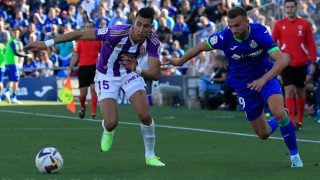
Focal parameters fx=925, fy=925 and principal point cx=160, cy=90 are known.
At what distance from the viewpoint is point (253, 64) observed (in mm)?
12203

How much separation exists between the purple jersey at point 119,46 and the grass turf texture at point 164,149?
1.30 meters

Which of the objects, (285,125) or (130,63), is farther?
(285,125)

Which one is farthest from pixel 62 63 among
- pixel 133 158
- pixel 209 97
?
pixel 133 158

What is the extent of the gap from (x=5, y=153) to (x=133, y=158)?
1.96 meters

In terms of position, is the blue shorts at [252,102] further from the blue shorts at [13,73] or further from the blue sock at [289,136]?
the blue shorts at [13,73]

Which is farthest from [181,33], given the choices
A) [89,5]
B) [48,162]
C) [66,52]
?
[48,162]

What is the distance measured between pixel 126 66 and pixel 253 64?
1720mm

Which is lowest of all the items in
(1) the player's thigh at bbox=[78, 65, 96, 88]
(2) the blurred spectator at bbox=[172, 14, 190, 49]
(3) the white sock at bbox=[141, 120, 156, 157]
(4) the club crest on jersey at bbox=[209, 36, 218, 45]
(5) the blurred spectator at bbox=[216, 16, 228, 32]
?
(2) the blurred spectator at bbox=[172, 14, 190, 49]

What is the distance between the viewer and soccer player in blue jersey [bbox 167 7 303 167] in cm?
1154

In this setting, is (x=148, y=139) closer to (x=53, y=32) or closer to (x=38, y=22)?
(x=53, y=32)

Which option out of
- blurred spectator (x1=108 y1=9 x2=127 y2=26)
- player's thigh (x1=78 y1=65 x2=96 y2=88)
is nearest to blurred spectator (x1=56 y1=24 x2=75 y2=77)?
blurred spectator (x1=108 y1=9 x2=127 y2=26)

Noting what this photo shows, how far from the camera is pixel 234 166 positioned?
11742mm

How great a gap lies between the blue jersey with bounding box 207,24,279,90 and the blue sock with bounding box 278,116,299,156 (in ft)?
2.57

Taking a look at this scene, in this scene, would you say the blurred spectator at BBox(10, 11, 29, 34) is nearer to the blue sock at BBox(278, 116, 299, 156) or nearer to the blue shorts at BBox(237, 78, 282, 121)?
the blue shorts at BBox(237, 78, 282, 121)
